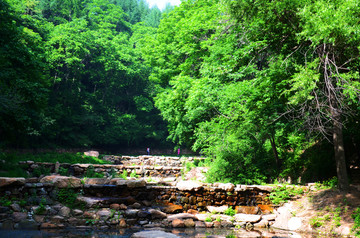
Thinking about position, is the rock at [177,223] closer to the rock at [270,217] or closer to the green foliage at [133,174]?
the rock at [270,217]

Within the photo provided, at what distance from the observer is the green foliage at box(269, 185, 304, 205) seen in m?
9.49

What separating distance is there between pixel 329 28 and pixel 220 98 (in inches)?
196

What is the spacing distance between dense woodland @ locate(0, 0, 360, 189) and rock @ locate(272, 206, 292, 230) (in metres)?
1.78

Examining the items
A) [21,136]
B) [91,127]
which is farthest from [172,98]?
[91,127]

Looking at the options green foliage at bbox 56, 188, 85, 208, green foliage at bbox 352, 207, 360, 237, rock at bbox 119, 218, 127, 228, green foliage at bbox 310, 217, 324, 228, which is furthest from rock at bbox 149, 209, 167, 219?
green foliage at bbox 352, 207, 360, 237

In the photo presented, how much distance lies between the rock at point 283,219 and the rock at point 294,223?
0.38 feet

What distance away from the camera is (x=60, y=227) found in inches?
273

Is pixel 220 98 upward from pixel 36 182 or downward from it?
upward

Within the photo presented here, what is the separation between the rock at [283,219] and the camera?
8.45m

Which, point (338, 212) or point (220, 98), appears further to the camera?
point (220, 98)

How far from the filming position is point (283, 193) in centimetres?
966

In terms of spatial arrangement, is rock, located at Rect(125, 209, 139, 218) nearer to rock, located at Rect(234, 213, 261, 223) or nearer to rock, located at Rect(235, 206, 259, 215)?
rock, located at Rect(234, 213, 261, 223)

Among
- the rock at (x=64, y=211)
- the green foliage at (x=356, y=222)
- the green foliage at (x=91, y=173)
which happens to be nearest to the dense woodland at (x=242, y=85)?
the green foliage at (x=356, y=222)

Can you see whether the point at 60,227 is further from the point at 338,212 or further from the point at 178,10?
the point at 178,10
